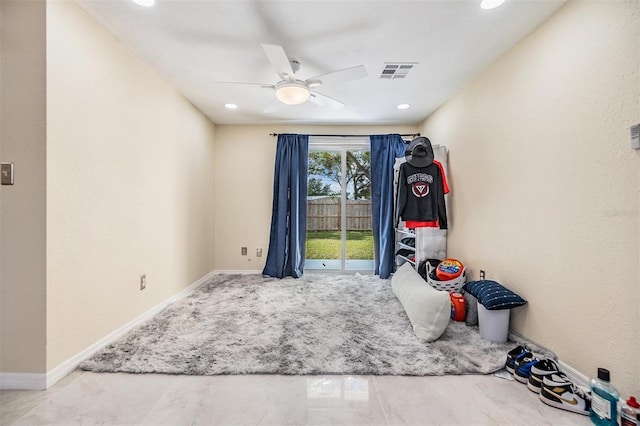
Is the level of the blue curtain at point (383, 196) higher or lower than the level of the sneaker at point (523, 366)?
higher

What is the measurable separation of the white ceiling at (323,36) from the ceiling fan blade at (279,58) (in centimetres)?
25

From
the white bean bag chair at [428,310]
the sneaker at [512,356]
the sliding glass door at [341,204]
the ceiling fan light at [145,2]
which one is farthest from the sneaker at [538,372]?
the ceiling fan light at [145,2]

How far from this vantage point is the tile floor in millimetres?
1277

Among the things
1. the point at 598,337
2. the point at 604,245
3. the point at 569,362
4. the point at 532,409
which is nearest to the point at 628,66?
the point at 604,245

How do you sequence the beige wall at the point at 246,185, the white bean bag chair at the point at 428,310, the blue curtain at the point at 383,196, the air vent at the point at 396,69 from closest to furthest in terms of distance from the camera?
the white bean bag chair at the point at 428,310, the air vent at the point at 396,69, the blue curtain at the point at 383,196, the beige wall at the point at 246,185

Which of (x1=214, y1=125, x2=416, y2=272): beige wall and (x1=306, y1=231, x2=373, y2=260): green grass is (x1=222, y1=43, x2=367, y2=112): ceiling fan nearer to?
(x1=214, y1=125, x2=416, y2=272): beige wall

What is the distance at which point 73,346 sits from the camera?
1682 millimetres

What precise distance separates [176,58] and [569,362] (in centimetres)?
369

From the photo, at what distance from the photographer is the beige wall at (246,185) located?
4.03 metres

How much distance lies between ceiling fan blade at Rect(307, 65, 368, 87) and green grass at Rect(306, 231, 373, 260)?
254 cm

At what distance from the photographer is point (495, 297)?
1905 mm

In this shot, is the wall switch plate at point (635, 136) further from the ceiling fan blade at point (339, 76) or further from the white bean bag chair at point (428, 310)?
the ceiling fan blade at point (339, 76)

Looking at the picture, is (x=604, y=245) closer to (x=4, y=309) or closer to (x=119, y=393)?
(x=119, y=393)

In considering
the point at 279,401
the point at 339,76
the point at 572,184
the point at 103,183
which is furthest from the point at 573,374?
the point at 103,183
